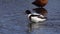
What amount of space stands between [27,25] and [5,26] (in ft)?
2.55

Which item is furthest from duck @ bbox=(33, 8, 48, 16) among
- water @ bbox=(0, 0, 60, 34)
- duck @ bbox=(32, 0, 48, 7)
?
duck @ bbox=(32, 0, 48, 7)

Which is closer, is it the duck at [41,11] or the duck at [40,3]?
the duck at [41,11]

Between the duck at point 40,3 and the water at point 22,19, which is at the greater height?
the duck at point 40,3

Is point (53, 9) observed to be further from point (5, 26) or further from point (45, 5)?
point (5, 26)

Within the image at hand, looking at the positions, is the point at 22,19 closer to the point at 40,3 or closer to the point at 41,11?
the point at 41,11

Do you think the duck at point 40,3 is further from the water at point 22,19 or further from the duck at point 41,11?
the duck at point 41,11

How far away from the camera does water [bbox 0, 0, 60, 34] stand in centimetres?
1009

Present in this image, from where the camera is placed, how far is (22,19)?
37.4 ft

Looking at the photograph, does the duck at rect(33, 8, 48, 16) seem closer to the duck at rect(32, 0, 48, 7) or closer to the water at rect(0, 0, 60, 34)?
the water at rect(0, 0, 60, 34)

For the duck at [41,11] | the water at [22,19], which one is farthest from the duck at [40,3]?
the duck at [41,11]

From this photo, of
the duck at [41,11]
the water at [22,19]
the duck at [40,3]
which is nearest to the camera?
the water at [22,19]

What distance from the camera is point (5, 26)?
10.5 meters

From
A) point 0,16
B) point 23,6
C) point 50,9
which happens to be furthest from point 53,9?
point 0,16

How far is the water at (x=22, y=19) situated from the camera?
10094 mm
